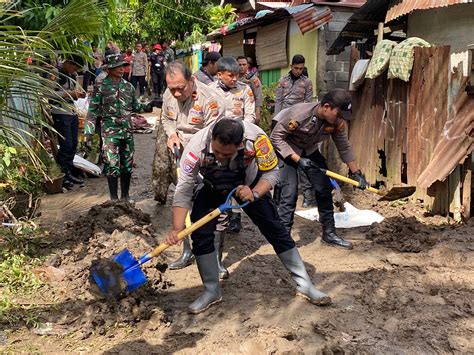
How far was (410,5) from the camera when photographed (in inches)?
285

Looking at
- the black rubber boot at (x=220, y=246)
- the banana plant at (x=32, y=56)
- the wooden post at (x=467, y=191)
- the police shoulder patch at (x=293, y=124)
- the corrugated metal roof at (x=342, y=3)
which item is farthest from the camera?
the corrugated metal roof at (x=342, y=3)

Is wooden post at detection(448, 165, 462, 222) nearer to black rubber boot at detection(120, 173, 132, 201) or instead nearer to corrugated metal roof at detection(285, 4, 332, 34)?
black rubber boot at detection(120, 173, 132, 201)

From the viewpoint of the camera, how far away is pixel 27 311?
12.2ft

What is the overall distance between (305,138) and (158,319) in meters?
2.19

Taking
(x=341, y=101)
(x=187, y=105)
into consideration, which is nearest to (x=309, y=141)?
(x=341, y=101)

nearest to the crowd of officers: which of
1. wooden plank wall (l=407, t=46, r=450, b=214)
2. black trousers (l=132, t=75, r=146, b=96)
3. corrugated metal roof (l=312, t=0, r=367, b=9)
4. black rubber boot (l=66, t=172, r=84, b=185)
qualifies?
wooden plank wall (l=407, t=46, r=450, b=214)

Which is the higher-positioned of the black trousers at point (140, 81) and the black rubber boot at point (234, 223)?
the black trousers at point (140, 81)

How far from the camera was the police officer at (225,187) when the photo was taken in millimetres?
3371

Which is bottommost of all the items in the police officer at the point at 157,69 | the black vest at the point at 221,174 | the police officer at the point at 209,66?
the black vest at the point at 221,174

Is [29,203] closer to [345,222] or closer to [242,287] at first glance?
[242,287]

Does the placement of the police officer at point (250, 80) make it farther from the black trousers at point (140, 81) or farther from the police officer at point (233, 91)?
the black trousers at point (140, 81)

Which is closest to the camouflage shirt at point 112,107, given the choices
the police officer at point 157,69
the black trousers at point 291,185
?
the black trousers at point 291,185

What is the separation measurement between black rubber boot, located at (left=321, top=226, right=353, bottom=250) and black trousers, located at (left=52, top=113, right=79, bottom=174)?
151 inches

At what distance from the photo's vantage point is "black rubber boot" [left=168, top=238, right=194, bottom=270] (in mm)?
4668
